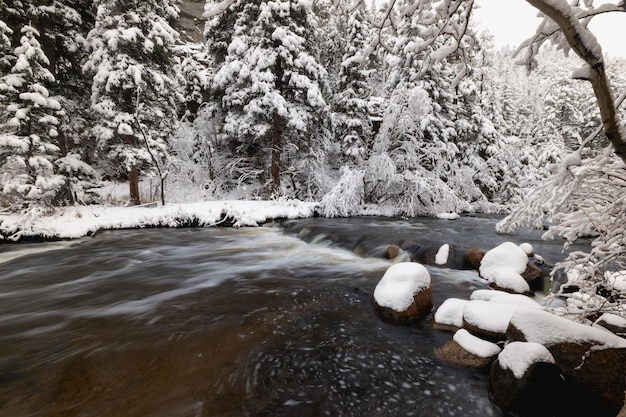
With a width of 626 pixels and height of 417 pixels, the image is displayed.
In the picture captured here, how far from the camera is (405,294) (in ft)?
13.6

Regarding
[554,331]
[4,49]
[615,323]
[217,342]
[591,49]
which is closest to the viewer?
[591,49]

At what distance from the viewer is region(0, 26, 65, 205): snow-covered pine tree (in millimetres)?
9188

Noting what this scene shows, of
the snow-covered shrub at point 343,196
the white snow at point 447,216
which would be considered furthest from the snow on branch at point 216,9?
the white snow at point 447,216

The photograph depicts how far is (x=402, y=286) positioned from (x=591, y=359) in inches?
80.5

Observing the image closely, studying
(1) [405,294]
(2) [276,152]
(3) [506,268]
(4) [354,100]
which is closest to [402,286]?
(1) [405,294]

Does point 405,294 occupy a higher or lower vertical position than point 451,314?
higher

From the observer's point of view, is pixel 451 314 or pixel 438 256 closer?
pixel 451 314

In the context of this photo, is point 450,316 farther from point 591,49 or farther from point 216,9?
point 216,9

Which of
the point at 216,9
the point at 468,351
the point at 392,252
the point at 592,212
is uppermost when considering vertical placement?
the point at 216,9

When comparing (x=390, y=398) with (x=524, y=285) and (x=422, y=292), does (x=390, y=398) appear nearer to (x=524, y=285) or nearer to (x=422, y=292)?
(x=422, y=292)

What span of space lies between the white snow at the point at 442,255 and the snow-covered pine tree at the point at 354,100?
8.59 meters

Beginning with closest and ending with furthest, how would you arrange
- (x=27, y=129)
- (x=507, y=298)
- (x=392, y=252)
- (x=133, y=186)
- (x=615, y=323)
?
1. (x=615, y=323)
2. (x=507, y=298)
3. (x=392, y=252)
4. (x=27, y=129)
5. (x=133, y=186)

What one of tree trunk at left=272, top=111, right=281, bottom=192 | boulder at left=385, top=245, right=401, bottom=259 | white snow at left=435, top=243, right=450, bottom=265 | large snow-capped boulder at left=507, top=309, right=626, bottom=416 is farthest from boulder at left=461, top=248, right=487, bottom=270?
tree trunk at left=272, top=111, right=281, bottom=192

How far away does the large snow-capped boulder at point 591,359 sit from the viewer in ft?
7.79
